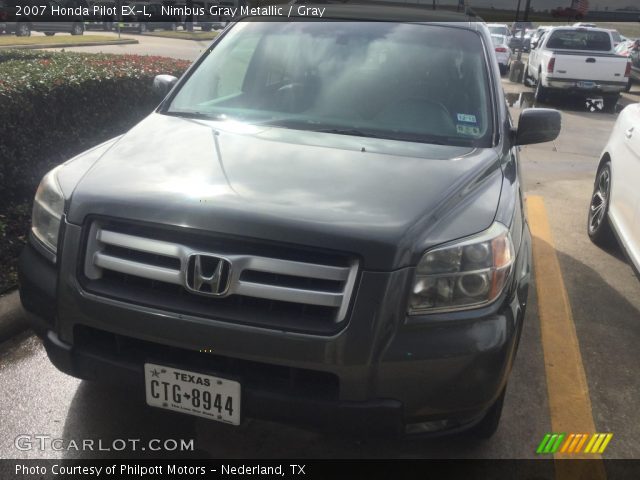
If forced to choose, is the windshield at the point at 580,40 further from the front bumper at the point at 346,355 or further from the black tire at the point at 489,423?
the front bumper at the point at 346,355

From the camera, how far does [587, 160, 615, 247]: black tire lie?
5.20m

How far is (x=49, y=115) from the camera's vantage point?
16.6ft

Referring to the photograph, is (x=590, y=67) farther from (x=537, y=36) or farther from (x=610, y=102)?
(x=537, y=36)

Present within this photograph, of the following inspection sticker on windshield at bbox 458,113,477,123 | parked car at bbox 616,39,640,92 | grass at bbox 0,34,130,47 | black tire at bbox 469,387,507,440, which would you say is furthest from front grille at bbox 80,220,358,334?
parked car at bbox 616,39,640,92

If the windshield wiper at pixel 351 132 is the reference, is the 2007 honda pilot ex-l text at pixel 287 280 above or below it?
below

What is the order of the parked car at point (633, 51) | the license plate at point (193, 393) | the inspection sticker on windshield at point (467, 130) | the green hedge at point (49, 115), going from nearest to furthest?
1. the license plate at point (193, 393)
2. the inspection sticker on windshield at point (467, 130)
3. the green hedge at point (49, 115)
4. the parked car at point (633, 51)

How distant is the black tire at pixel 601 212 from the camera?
5204 millimetres

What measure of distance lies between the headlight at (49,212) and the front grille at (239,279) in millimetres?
347

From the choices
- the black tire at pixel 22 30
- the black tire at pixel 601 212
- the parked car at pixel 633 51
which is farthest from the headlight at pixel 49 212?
the black tire at pixel 22 30

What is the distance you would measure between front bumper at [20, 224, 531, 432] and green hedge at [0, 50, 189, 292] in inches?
72.9

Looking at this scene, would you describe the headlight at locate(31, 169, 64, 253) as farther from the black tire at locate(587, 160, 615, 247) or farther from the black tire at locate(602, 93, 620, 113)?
the black tire at locate(602, 93, 620, 113)

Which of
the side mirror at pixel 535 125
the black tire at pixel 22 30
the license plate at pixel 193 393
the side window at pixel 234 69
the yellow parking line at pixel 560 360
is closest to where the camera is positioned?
the license plate at pixel 193 393

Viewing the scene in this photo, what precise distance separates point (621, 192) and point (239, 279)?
3575mm

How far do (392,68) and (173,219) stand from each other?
178 cm
